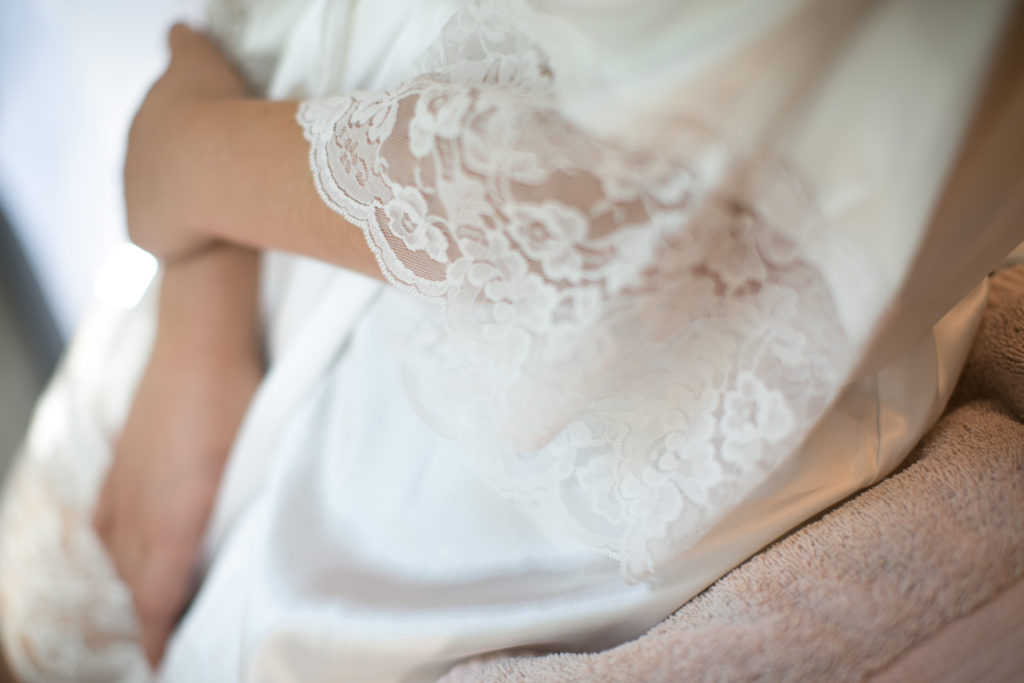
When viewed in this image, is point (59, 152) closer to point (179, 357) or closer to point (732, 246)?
point (179, 357)

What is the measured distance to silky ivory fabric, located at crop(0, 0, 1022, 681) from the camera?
26 centimetres

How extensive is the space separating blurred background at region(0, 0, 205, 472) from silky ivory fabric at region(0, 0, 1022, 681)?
0.90 metres

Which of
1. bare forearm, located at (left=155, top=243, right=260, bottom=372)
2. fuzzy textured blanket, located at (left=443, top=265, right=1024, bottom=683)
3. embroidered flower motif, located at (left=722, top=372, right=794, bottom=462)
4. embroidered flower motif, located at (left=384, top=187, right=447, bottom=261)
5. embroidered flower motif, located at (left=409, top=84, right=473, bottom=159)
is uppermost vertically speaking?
embroidered flower motif, located at (left=409, top=84, right=473, bottom=159)

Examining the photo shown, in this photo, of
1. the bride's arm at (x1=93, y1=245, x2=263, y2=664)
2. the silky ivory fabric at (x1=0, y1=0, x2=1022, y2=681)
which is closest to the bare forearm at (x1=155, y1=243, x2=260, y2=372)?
the bride's arm at (x1=93, y1=245, x2=263, y2=664)

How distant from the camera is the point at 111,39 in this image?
117 centimetres

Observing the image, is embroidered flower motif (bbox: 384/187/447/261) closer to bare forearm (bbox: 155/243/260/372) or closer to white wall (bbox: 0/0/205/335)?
bare forearm (bbox: 155/243/260/372)

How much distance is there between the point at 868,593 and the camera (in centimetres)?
34

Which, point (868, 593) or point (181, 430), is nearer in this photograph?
point (868, 593)

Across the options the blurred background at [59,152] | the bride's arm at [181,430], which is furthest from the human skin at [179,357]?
the blurred background at [59,152]

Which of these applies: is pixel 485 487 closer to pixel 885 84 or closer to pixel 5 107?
pixel 885 84

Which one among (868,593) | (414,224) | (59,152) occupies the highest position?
(414,224)

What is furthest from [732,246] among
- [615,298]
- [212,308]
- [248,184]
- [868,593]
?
[212,308]
